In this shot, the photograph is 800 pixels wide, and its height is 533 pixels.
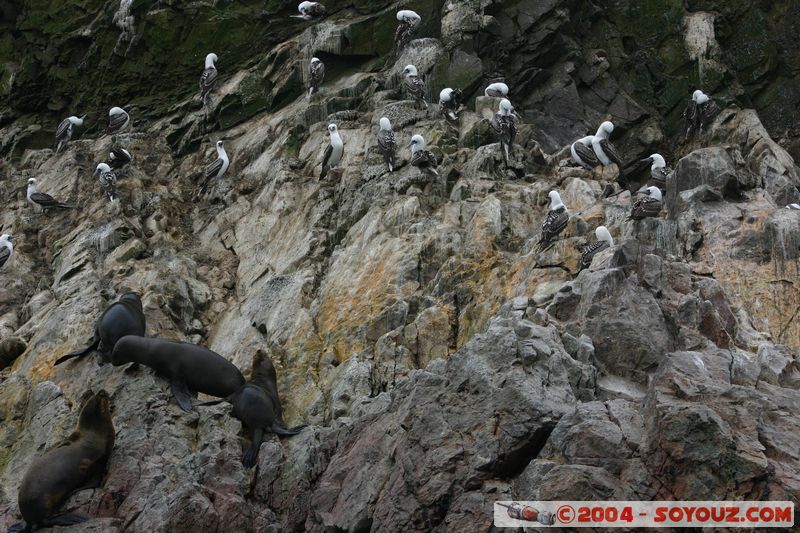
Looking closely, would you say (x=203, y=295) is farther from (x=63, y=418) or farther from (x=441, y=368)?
(x=441, y=368)

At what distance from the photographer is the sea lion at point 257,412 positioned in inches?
540

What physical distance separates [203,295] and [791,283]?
10127 mm

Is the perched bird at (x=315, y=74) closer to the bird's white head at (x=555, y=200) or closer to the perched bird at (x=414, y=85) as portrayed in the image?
the perched bird at (x=414, y=85)

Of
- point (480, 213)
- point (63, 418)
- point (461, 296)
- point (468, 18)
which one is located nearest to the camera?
point (63, 418)

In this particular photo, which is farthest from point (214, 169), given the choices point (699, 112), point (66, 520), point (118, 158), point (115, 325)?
point (66, 520)

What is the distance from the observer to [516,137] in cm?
2148

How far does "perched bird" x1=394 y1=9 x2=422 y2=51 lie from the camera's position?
2445 centimetres

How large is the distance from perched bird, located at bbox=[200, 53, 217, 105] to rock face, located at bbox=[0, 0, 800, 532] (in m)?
0.31

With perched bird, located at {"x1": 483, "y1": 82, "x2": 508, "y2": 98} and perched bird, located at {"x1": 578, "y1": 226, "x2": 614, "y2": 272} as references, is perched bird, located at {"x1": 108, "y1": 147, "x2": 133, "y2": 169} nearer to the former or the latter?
perched bird, located at {"x1": 483, "y1": 82, "x2": 508, "y2": 98}

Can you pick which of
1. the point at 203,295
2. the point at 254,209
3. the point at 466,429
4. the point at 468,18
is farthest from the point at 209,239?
the point at 466,429

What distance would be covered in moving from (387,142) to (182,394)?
24.8ft

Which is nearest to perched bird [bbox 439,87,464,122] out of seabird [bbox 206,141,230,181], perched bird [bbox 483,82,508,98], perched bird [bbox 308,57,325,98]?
perched bird [bbox 483,82,508,98]

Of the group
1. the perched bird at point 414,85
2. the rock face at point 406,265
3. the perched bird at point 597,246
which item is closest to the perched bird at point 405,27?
the rock face at point 406,265

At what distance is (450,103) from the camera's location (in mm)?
22344
